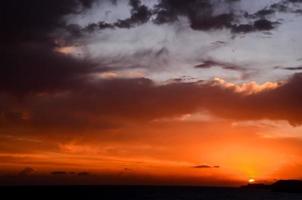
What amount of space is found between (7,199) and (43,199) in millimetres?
15044

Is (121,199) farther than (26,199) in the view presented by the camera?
Yes

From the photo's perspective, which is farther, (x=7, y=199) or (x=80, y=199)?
(x=80, y=199)

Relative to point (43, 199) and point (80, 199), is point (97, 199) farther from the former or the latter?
point (43, 199)

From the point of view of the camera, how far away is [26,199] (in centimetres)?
16412

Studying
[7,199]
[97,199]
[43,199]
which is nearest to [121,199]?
[97,199]

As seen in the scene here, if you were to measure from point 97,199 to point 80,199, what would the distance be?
26.2 ft

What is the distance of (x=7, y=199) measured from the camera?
159125mm

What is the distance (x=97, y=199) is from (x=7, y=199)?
4221 centimetres

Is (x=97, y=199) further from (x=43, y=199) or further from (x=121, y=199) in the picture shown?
(x=43, y=199)

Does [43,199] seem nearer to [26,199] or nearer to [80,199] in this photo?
[26,199]

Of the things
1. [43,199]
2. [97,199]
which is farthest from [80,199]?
[43,199]

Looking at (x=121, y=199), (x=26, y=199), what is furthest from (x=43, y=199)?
(x=121, y=199)

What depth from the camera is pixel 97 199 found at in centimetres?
18550

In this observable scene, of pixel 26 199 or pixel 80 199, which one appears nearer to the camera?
pixel 26 199
